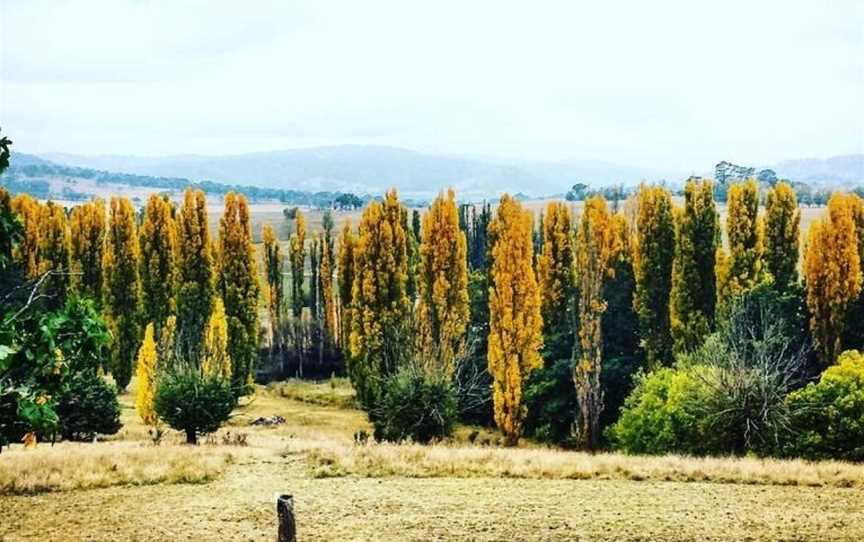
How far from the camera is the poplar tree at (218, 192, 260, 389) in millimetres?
50594

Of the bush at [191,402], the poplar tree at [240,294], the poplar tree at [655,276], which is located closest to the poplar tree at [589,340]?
the poplar tree at [655,276]

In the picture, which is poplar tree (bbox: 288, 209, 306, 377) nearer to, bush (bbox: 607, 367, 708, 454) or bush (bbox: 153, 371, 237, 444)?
bush (bbox: 153, 371, 237, 444)

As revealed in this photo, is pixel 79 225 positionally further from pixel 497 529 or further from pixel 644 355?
pixel 497 529

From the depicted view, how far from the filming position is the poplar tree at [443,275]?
41.7 metres

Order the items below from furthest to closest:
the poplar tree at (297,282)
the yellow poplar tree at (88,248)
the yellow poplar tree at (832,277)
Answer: the poplar tree at (297,282) → the yellow poplar tree at (88,248) → the yellow poplar tree at (832,277)

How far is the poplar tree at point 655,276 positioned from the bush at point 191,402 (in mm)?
20698

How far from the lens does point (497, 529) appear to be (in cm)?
1652

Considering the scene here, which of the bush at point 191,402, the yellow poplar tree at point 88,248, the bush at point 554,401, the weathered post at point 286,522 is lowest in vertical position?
the bush at point 554,401

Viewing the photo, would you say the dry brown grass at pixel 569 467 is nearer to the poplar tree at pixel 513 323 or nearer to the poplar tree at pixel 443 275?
the poplar tree at pixel 513 323

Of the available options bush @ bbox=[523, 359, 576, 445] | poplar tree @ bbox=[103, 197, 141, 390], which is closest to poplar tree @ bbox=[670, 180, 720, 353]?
bush @ bbox=[523, 359, 576, 445]

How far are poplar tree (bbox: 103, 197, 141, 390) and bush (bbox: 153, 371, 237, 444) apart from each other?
23.0m

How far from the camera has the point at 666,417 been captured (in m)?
29.1

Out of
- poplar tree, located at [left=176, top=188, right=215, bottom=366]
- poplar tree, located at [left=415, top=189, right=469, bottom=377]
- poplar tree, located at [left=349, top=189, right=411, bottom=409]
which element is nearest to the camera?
poplar tree, located at [left=415, top=189, right=469, bottom=377]

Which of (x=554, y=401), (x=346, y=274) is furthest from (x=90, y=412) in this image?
(x=346, y=274)
